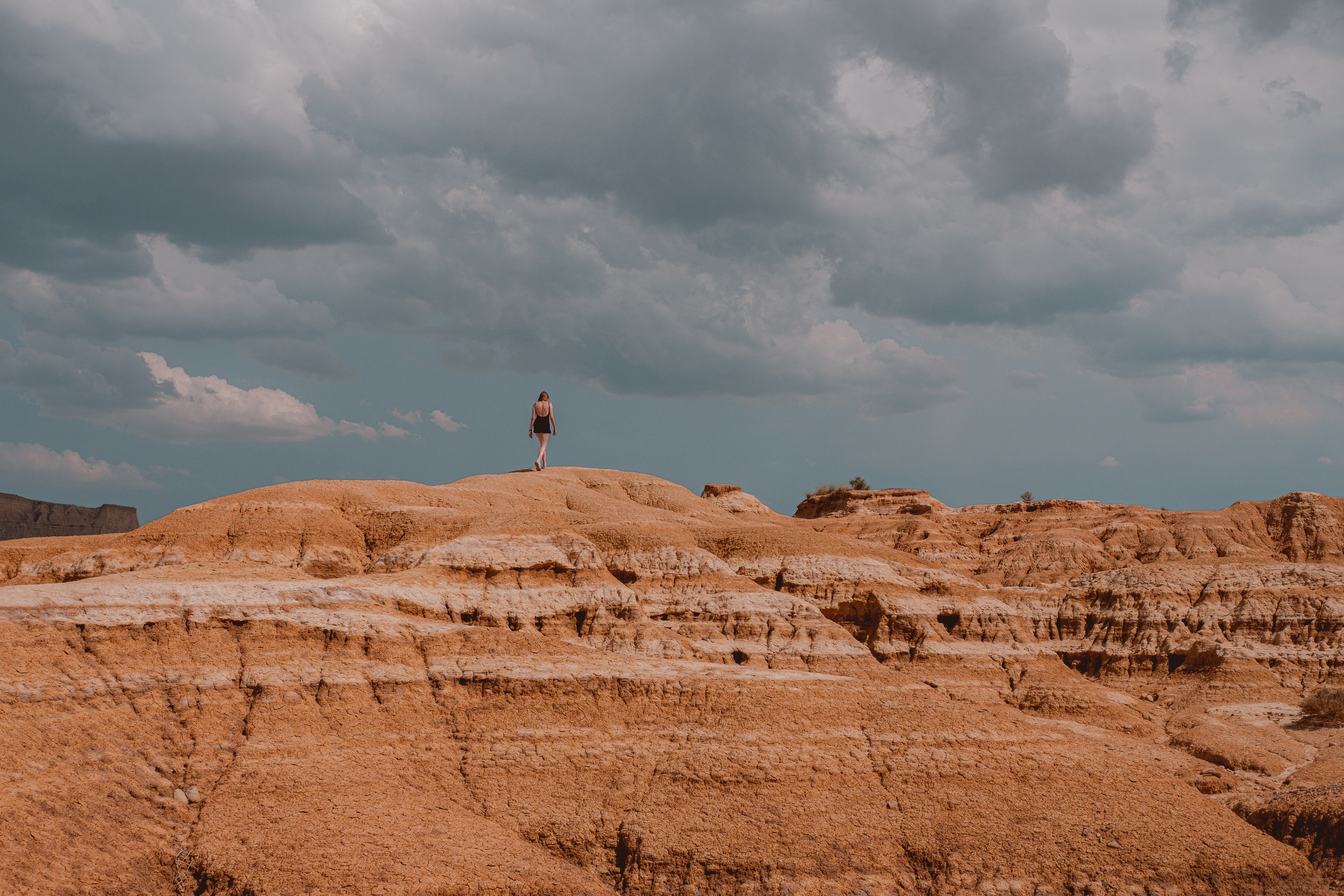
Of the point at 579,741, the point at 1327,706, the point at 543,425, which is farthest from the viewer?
the point at 543,425

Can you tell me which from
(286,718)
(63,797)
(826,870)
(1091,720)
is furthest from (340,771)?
(1091,720)

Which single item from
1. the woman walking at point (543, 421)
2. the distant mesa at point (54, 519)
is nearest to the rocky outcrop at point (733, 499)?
the woman walking at point (543, 421)

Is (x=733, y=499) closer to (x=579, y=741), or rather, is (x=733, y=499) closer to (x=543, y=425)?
(x=543, y=425)

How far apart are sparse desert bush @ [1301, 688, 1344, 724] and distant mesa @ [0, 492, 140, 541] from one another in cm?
12396

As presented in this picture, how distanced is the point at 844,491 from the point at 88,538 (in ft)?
250

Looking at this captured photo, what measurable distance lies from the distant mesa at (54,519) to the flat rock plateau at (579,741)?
93566mm

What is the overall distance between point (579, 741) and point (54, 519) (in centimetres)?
12631

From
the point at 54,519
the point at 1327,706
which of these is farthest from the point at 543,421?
the point at 54,519

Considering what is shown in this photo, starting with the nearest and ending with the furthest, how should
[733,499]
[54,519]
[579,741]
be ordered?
1. [579,741]
2. [733,499]
3. [54,519]

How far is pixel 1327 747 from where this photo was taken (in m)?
43.2

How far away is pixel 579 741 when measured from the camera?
30.9 m

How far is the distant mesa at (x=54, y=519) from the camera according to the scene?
124812mm

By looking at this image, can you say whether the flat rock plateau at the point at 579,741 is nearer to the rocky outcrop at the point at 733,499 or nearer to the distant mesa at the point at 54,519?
the rocky outcrop at the point at 733,499

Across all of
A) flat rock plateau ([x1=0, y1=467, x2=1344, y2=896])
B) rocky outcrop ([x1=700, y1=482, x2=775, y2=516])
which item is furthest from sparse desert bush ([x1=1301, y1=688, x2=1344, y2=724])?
rocky outcrop ([x1=700, y1=482, x2=775, y2=516])
